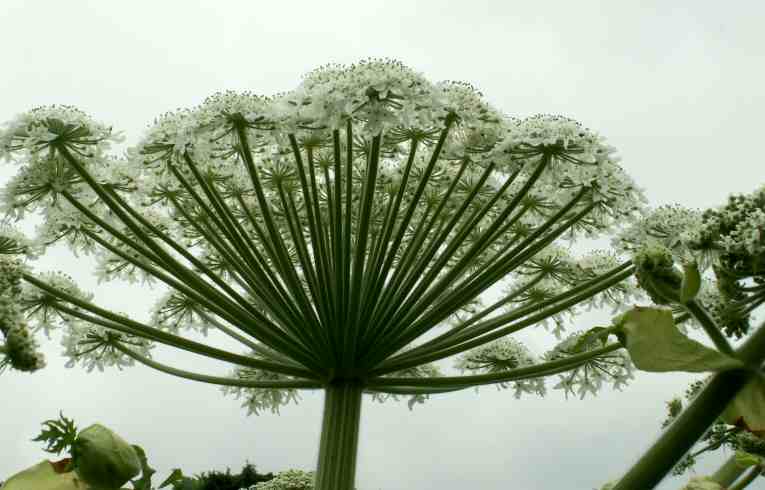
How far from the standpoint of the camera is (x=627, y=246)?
602 centimetres

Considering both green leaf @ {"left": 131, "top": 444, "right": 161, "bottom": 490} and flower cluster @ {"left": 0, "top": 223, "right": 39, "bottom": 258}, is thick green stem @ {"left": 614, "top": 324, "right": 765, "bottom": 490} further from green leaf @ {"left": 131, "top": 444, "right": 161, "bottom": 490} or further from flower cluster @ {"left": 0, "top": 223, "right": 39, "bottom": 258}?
flower cluster @ {"left": 0, "top": 223, "right": 39, "bottom": 258}

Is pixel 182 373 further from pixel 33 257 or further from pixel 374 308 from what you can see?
pixel 374 308

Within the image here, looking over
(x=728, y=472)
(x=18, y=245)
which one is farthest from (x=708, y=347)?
(x=18, y=245)

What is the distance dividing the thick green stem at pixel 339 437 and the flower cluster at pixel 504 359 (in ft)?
8.76

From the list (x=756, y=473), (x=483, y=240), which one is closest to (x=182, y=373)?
(x=483, y=240)

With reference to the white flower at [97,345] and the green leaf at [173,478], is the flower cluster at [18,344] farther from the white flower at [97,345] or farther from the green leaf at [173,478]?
the white flower at [97,345]

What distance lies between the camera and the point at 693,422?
3.99 ft

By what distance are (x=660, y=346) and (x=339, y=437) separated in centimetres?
427

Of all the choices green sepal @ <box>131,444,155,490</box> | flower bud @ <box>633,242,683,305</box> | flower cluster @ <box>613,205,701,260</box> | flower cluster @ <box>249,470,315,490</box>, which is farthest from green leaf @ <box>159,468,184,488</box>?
flower cluster @ <box>613,205,701,260</box>

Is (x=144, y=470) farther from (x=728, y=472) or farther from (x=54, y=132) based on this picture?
(x=54, y=132)

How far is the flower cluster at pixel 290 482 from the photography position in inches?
158

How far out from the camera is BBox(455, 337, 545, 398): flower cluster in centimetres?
789

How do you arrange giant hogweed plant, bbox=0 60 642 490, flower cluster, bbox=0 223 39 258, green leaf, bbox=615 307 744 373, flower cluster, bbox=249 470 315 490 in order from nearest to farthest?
green leaf, bbox=615 307 744 373 → flower cluster, bbox=249 470 315 490 → giant hogweed plant, bbox=0 60 642 490 → flower cluster, bbox=0 223 39 258

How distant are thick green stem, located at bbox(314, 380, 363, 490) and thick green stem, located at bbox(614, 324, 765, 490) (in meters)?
4.08
